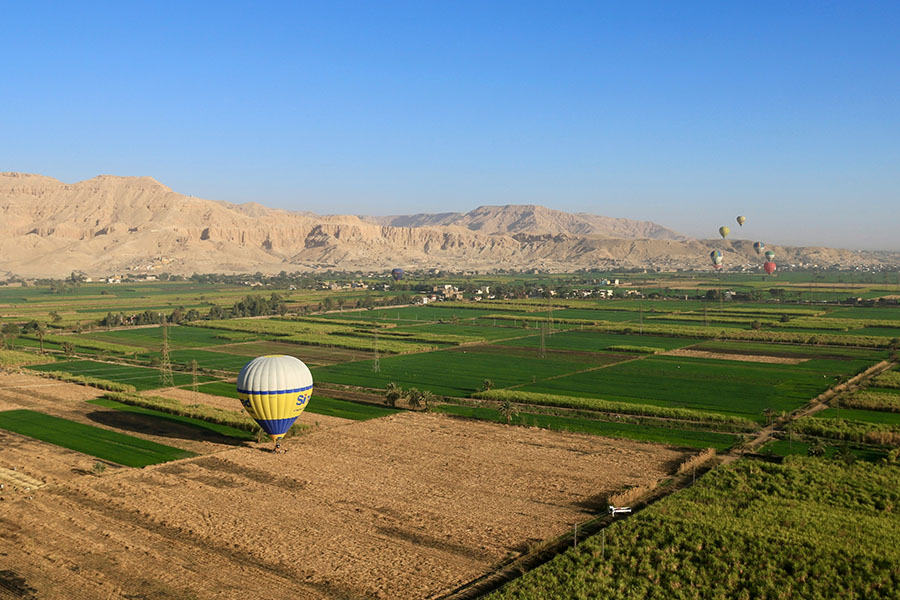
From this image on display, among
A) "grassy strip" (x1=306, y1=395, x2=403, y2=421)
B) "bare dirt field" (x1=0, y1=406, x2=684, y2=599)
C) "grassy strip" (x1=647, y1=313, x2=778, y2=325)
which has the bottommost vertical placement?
"bare dirt field" (x1=0, y1=406, x2=684, y2=599)

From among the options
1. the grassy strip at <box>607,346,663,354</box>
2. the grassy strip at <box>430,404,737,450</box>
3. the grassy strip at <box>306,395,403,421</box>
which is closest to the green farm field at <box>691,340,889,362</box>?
the grassy strip at <box>607,346,663,354</box>

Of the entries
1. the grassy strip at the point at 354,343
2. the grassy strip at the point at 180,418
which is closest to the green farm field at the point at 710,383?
the grassy strip at the point at 354,343

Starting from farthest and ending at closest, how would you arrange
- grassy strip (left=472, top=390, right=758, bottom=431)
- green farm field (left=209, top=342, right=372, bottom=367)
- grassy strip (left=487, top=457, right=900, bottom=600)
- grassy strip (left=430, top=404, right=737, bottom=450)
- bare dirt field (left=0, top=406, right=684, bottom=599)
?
1. green farm field (left=209, top=342, right=372, bottom=367)
2. grassy strip (left=472, top=390, right=758, bottom=431)
3. grassy strip (left=430, top=404, right=737, bottom=450)
4. bare dirt field (left=0, top=406, right=684, bottom=599)
5. grassy strip (left=487, top=457, right=900, bottom=600)

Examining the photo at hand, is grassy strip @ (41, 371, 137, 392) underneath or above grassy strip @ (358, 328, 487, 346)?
underneath

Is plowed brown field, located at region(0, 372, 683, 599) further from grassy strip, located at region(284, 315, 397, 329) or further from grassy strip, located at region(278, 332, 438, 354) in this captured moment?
grassy strip, located at region(284, 315, 397, 329)

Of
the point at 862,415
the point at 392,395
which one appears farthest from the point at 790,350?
the point at 392,395

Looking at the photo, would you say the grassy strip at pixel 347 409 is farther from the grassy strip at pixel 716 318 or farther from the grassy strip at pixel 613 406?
the grassy strip at pixel 716 318
